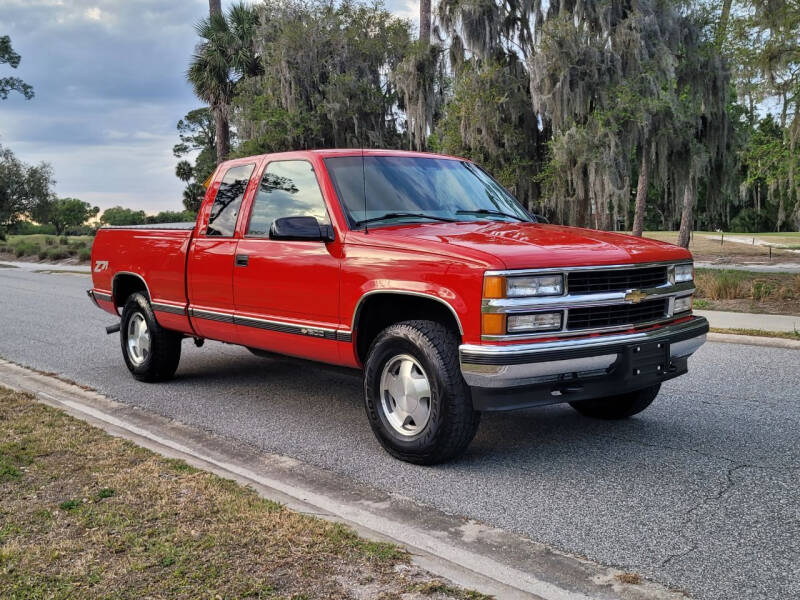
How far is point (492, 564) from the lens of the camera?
142 inches

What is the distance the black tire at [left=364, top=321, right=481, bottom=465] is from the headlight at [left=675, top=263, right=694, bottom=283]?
1.69 meters

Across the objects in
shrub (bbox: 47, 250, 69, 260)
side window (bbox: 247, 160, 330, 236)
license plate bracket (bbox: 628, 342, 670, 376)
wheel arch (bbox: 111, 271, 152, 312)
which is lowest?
shrub (bbox: 47, 250, 69, 260)

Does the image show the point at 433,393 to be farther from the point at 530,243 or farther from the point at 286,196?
the point at 286,196

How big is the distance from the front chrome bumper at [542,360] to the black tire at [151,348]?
4.05 meters

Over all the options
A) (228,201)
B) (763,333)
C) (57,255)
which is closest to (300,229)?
(228,201)

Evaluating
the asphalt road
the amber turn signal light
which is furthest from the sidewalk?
the amber turn signal light

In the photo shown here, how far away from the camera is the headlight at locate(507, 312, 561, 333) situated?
4.61 metres

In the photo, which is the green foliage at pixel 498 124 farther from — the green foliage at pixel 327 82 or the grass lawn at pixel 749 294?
the grass lawn at pixel 749 294

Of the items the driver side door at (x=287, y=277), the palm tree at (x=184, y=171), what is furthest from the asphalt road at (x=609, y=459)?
the palm tree at (x=184, y=171)

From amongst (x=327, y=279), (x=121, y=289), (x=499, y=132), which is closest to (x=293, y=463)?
(x=327, y=279)

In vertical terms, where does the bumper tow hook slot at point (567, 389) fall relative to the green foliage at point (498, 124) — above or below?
below

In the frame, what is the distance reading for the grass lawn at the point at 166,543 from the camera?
129 inches

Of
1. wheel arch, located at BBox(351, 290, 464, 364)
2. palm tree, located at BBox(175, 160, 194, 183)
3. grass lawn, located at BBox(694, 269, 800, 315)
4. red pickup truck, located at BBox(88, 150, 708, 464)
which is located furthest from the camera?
palm tree, located at BBox(175, 160, 194, 183)

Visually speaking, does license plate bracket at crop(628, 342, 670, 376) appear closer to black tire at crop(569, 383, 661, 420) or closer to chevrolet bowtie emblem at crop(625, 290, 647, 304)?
chevrolet bowtie emblem at crop(625, 290, 647, 304)
